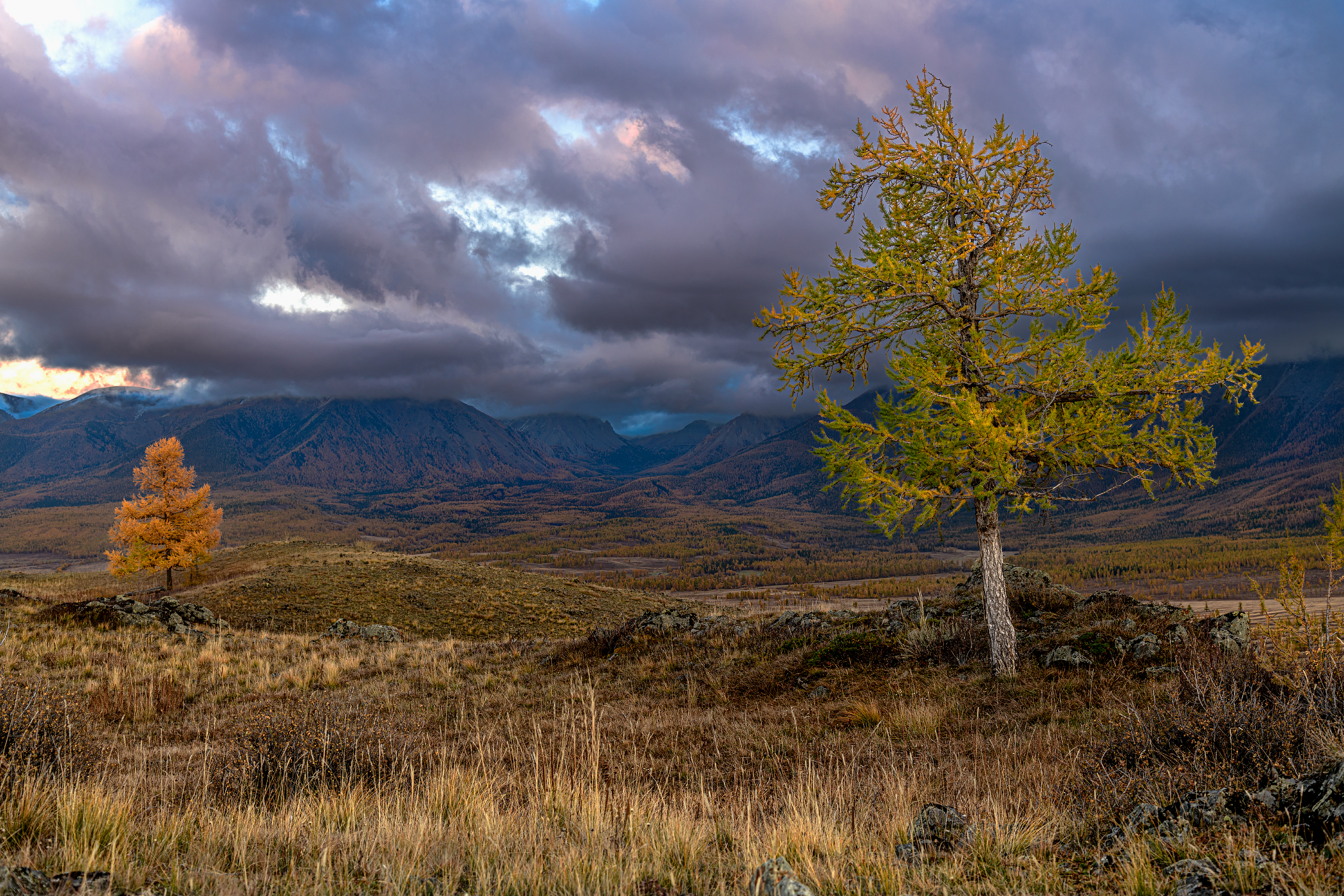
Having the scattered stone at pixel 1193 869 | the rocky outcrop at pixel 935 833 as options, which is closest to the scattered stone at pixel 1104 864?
the scattered stone at pixel 1193 869

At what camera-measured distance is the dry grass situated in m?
3.57

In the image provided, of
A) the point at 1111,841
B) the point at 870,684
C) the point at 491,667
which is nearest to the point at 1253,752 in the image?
the point at 1111,841

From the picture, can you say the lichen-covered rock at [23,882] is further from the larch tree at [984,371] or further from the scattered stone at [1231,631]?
the scattered stone at [1231,631]

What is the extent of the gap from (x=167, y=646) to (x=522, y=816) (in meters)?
18.7

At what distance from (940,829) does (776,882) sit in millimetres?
1813

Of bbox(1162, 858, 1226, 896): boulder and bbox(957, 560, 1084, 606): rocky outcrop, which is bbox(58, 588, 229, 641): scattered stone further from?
bbox(1162, 858, 1226, 896): boulder

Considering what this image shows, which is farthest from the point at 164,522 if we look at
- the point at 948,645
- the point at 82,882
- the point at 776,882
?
the point at 776,882

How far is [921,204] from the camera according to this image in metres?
11.2

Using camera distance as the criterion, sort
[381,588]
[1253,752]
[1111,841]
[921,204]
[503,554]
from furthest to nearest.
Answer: [503,554] < [381,588] < [921,204] < [1253,752] < [1111,841]

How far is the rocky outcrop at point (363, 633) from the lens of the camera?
24.1m

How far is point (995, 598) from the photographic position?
10.7 meters

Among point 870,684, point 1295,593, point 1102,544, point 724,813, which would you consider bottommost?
point 1102,544

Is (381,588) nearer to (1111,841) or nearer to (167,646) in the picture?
(167,646)

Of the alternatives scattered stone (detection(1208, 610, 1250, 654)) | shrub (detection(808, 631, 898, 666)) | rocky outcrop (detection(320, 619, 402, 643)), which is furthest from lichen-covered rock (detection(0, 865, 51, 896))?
rocky outcrop (detection(320, 619, 402, 643))
